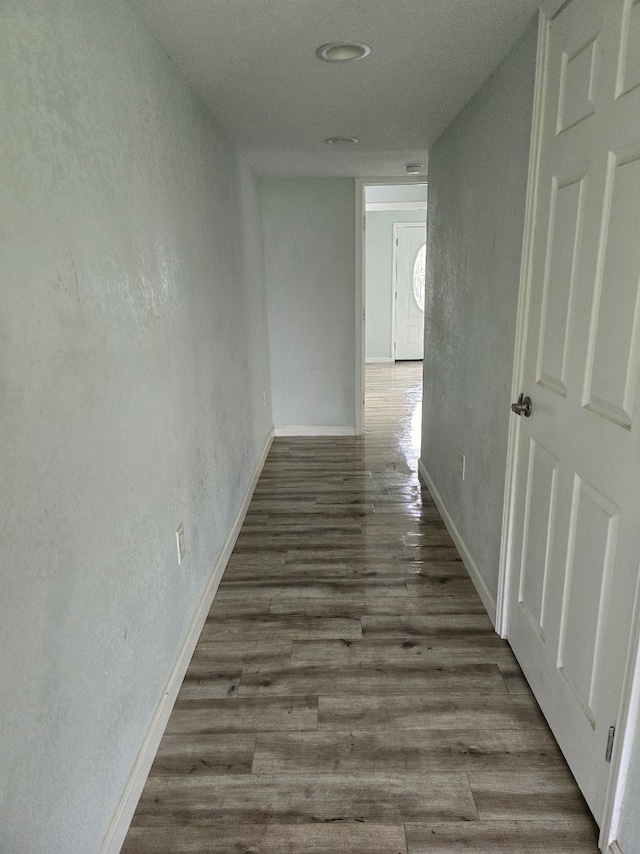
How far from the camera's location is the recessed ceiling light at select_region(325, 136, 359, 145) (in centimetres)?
312

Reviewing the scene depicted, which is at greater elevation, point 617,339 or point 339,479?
point 617,339

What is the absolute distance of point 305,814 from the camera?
1505 millimetres

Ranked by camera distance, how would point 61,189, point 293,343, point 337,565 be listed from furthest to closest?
point 293,343
point 337,565
point 61,189

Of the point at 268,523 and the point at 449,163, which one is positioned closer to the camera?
the point at 449,163

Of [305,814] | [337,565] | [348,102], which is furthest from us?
[337,565]

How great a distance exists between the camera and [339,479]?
3.98m

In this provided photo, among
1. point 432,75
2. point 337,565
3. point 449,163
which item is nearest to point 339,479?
point 337,565

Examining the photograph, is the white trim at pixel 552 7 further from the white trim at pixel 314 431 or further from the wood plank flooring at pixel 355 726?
the white trim at pixel 314 431

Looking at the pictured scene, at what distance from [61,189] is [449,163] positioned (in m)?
2.37

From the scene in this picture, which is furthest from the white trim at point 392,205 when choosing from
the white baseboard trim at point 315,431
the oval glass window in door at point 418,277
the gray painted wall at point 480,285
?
the gray painted wall at point 480,285

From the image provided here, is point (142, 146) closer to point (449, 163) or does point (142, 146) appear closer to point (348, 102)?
point (348, 102)

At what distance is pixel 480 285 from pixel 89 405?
182 cm

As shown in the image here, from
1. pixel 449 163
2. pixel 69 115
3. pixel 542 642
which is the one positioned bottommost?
pixel 542 642

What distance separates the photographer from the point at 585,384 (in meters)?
1.48
